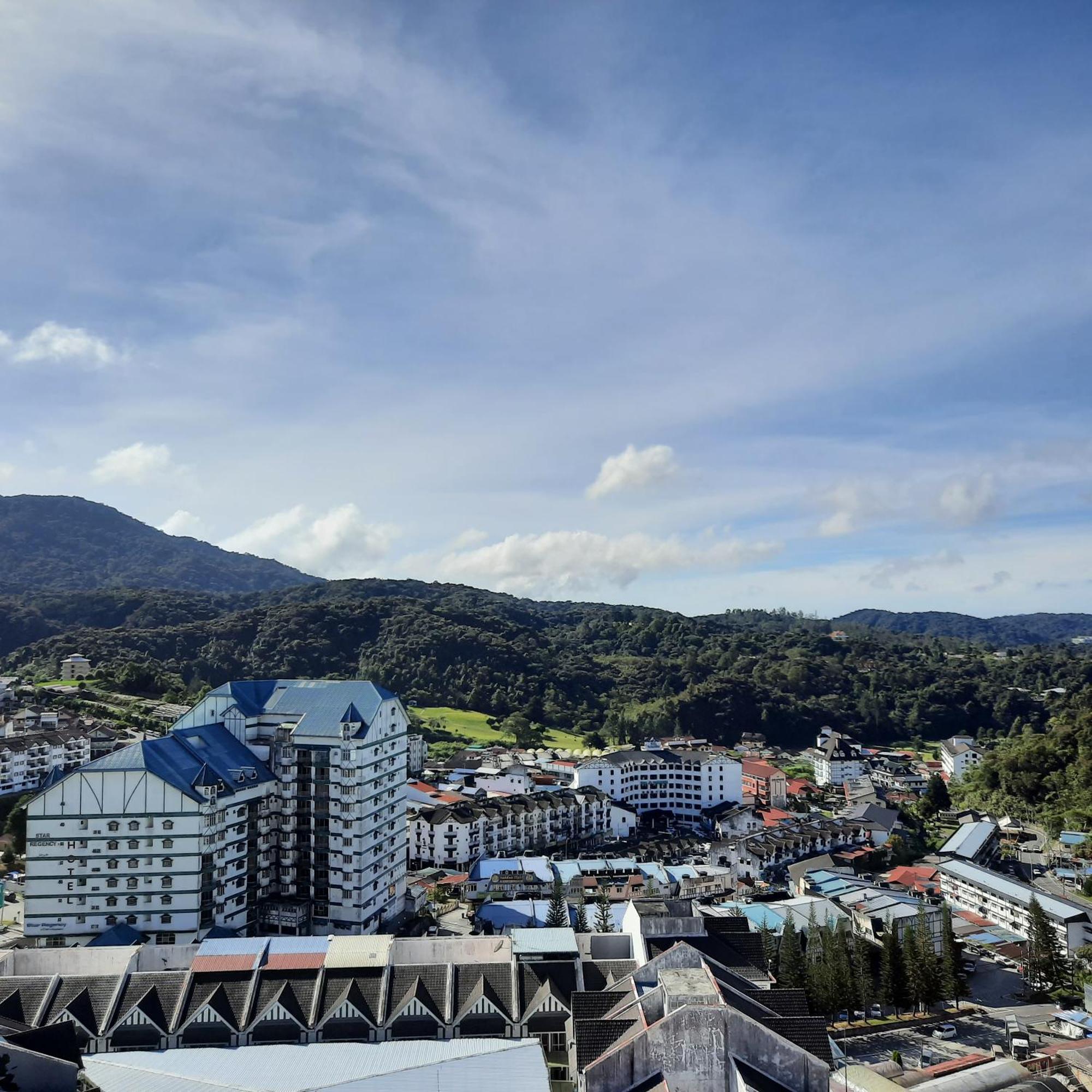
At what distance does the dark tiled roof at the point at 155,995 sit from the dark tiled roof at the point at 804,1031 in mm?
16699

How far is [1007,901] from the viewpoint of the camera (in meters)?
47.1

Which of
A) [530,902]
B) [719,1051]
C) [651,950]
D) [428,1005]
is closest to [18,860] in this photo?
[530,902]

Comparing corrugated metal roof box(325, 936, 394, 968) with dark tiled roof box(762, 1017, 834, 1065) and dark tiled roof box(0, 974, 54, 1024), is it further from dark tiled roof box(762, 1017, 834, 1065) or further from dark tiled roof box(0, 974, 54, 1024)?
dark tiled roof box(762, 1017, 834, 1065)

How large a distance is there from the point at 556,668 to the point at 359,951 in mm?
102399

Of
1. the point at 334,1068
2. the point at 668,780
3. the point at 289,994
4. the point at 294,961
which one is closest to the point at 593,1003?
the point at 334,1068

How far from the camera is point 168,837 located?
3403 cm

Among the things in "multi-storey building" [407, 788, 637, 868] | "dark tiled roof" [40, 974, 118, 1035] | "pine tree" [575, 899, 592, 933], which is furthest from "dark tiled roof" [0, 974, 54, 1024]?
"multi-storey building" [407, 788, 637, 868]

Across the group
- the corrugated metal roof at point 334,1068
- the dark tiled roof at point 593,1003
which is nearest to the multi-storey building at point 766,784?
the dark tiled roof at point 593,1003

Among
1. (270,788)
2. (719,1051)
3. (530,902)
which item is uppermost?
(270,788)

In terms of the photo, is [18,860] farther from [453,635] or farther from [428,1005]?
[453,635]

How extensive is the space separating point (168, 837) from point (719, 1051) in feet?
79.5

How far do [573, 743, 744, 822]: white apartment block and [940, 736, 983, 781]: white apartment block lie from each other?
→ 106 ft

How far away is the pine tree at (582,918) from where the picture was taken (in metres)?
37.2

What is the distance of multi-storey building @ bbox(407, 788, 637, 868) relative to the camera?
184 ft
